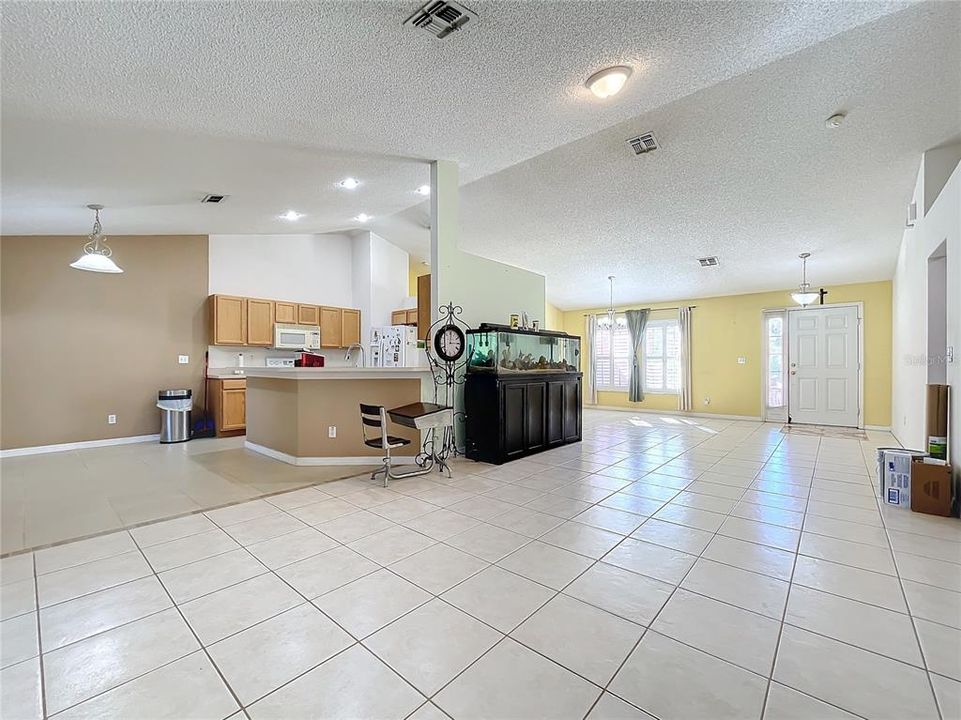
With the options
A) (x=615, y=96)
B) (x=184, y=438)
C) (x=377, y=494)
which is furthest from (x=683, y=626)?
(x=184, y=438)

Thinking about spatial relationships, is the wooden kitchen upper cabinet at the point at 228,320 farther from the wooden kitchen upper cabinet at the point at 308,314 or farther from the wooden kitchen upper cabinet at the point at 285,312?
the wooden kitchen upper cabinet at the point at 308,314

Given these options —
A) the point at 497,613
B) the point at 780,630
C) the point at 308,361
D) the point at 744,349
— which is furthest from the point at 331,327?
the point at 744,349

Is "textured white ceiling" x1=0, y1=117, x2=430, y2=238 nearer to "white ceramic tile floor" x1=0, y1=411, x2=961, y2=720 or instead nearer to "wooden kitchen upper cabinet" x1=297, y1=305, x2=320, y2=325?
"wooden kitchen upper cabinet" x1=297, y1=305, x2=320, y2=325

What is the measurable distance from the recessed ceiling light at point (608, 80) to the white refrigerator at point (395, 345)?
15.1 feet

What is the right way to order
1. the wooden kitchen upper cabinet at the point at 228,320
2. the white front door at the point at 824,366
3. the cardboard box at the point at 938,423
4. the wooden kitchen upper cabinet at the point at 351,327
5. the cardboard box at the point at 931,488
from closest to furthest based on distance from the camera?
the cardboard box at the point at 931,488
the cardboard box at the point at 938,423
the wooden kitchen upper cabinet at the point at 228,320
the white front door at the point at 824,366
the wooden kitchen upper cabinet at the point at 351,327

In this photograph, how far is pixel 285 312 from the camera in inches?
279

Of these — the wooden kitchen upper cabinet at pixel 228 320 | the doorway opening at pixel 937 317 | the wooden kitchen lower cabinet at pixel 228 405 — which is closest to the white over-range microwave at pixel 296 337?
the wooden kitchen upper cabinet at pixel 228 320

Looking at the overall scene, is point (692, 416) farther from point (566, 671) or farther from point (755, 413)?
point (566, 671)

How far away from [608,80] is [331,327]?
6120 millimetres

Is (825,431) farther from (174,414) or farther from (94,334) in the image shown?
(94,334)

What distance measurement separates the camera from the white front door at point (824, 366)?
23.7 feet

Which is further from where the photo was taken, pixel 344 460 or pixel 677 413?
pixel 677 413

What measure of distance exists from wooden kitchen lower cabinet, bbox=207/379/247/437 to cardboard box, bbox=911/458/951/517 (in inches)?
280

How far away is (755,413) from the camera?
8.04 m
